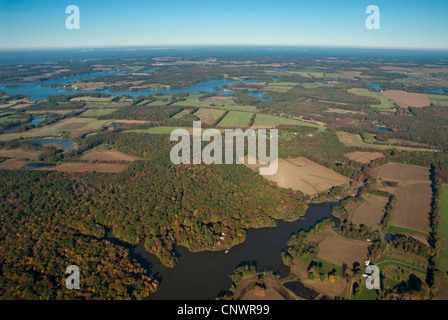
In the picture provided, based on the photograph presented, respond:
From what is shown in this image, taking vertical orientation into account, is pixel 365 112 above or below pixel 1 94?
below

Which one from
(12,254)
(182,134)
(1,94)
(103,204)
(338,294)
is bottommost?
(338,294)

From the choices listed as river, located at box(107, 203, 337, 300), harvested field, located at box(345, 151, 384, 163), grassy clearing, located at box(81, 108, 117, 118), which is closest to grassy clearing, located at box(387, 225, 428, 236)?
river, located at box(107, 203, 337, 300)

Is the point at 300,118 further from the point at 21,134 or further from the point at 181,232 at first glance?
the point at 21,134

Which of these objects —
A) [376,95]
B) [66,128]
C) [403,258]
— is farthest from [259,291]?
[376,95]

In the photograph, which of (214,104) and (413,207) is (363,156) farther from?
(214,104)

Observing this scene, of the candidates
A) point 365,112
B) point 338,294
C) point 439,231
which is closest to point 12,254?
point 338,294

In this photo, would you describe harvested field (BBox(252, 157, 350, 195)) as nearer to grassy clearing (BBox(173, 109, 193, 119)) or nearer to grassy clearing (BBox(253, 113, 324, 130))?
grassy clearing (BBox(253, 113, 324, 130))

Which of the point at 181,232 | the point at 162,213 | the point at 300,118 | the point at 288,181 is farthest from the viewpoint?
the point at 300,118
